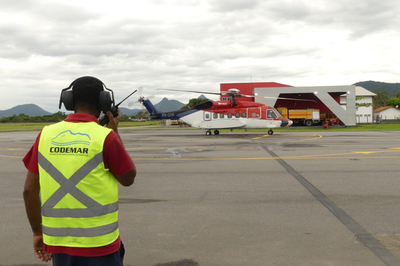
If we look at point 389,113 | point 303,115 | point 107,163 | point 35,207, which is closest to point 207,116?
point 303,115

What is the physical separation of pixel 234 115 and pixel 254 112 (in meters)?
1.63

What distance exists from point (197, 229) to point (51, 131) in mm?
3396

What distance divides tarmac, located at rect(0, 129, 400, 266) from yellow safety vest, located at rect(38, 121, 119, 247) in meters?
1.98

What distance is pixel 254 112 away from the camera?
26.7 metres

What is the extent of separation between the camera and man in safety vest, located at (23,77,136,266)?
230 cm

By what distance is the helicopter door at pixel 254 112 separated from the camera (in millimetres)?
26625

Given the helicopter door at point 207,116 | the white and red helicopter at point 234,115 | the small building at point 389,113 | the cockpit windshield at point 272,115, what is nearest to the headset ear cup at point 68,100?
the white and red helicopter at point 234,115

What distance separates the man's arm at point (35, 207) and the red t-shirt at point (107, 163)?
84 millimetres

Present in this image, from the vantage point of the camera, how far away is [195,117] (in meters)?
28.1

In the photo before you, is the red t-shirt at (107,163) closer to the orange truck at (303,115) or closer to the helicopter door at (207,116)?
the helicopter door at (207,116)

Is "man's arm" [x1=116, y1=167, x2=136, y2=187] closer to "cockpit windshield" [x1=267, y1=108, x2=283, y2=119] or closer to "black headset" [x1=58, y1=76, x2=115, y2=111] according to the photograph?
"black headset" [x1=58, y1=76, x2=115, y2=111]

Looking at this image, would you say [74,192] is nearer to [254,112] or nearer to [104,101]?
[104,101]

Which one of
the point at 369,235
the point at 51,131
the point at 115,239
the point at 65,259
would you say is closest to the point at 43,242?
the point at 65,259

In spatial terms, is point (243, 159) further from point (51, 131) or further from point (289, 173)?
point (51, 131)
